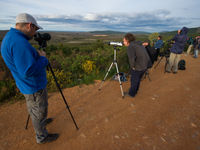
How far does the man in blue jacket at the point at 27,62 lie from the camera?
5.50 feet

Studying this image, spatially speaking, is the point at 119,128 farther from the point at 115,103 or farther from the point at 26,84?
the point at 26,84

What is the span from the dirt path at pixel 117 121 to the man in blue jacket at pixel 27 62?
0.84m

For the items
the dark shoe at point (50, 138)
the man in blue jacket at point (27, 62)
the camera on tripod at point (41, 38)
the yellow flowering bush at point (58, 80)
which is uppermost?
the camera on tripod at point (41, 38)

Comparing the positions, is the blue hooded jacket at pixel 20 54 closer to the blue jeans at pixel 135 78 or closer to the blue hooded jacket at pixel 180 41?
the blue jeans at pixel 135 78

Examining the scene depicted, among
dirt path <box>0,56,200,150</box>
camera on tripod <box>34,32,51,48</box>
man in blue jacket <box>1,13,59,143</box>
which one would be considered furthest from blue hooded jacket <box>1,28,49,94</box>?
dirt path <box>0,56,200,150</box>

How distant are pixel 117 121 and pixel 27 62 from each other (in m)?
2.54

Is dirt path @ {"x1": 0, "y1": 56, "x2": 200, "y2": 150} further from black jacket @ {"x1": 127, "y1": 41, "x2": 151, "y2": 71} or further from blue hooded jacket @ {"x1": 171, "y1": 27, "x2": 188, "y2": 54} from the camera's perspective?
blue hooded jacket @ {"x1": 171, "y1": 27, "x2": 188, "y2": 54}

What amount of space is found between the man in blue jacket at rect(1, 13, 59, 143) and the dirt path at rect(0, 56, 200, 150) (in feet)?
2.76

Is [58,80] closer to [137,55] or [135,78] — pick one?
[135,78]

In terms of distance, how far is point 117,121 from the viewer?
3107 mm

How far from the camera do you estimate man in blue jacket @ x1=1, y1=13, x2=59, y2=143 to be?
1677mm

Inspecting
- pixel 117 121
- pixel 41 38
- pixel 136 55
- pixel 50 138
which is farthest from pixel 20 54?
pixel 136 55

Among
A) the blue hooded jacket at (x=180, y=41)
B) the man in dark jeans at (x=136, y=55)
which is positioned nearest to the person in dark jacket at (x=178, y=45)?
the blue hooded jacket at (x=180, y=41)

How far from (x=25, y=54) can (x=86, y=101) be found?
9.25ft
